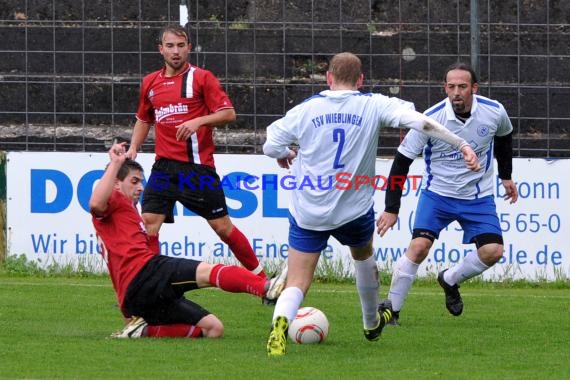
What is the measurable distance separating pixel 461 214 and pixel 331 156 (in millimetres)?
2505

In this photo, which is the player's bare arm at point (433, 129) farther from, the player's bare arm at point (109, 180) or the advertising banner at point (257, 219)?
the advertising banner at point (257, 219)

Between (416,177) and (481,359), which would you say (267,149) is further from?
(416,177)

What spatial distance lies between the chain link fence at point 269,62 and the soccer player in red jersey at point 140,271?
18.9 feet

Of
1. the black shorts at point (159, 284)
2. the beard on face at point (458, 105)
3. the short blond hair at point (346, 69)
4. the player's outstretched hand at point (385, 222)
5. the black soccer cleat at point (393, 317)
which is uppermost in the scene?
the short blond hair at point (346, 69)

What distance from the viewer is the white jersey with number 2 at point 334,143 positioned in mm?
7223


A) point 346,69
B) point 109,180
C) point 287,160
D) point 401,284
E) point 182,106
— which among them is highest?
point 346,69

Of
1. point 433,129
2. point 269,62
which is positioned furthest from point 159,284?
point 269,62

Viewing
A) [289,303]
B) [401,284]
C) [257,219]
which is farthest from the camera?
[257,219]

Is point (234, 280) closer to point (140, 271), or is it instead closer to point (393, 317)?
point (140, 271)

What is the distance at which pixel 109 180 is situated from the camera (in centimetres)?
774

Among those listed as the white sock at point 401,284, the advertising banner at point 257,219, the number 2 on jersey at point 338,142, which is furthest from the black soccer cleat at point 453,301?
the advertising banner at point 257,219

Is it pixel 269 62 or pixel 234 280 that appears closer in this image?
pixel 234 280

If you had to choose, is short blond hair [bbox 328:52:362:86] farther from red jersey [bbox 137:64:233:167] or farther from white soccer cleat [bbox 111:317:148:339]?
red jersey [bbox 137:64:233:167]

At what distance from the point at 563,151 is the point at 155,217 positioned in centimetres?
507
